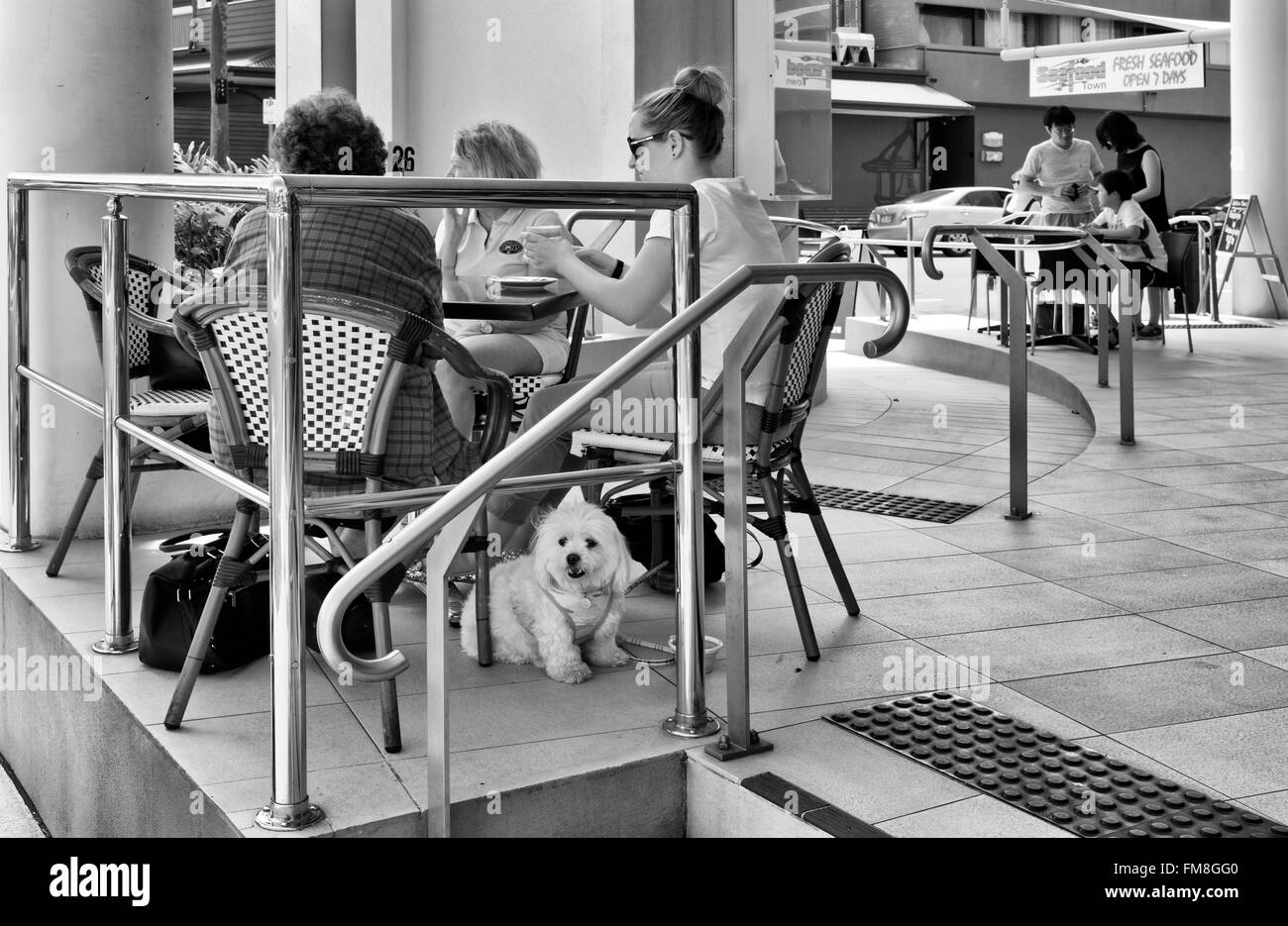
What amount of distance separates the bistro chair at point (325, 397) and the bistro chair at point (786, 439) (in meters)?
0.64

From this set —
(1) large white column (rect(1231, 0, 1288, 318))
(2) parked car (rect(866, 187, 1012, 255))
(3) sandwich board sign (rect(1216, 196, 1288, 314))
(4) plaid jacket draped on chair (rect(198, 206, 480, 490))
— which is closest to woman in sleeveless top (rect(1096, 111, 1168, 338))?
(3) sandwich board sign (rect(1216, 196, 1288, 314))

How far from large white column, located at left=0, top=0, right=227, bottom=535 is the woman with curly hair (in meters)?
1.45

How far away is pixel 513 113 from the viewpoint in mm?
7344

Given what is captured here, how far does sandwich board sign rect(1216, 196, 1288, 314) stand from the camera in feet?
36.4

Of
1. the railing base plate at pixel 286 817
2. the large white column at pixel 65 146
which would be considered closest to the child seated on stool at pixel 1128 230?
the large white column at pixel 65 146

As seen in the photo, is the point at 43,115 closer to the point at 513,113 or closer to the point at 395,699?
the point at 395,699

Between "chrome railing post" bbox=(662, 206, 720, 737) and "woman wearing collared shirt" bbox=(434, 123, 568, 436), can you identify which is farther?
"woman wearing collared shirt" bbox=(434, 123, 568, 436)

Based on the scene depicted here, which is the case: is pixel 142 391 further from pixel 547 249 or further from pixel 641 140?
pixel 641 140

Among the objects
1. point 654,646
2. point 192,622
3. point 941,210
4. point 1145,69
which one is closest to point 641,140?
point 654,646

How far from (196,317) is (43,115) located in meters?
2.07

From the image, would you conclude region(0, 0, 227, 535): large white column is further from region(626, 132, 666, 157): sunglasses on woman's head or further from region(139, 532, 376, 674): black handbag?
region(626, 132, 666, 157): sunglasses on woman's head

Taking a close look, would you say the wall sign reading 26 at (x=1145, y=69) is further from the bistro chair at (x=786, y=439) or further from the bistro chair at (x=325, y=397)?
the bistro chair at (x=325, y=397)

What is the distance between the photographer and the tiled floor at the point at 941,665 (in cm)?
262

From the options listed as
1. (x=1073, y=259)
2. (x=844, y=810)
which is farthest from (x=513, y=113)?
(x=844, y=810)
